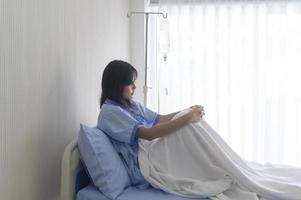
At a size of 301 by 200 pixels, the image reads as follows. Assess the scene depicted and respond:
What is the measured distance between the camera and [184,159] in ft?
6.42

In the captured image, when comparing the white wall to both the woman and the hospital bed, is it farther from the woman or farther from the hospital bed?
the woman

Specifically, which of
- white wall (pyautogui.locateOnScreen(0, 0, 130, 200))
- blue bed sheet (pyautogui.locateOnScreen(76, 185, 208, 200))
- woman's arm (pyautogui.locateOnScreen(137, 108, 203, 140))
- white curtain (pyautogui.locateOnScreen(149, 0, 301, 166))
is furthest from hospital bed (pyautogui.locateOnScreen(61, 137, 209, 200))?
white curtain (pyautogui.locateOnScreen(149, 0, 301, 166))

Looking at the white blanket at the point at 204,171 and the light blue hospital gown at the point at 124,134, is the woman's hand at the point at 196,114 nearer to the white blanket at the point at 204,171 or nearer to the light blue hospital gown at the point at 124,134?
the white blanket at the point at 204,171

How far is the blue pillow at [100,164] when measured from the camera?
178 centimetres

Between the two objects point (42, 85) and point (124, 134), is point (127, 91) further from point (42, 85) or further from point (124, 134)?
point (42, 85)

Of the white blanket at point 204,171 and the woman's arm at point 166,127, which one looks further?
the woman's arm at point 166,127

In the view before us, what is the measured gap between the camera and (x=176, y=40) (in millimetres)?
3338

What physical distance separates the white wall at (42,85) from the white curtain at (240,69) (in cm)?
92

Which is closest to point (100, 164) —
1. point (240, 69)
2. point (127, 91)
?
point (127, 91)

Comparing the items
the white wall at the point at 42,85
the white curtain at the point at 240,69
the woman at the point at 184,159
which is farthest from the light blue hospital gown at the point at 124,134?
the white curtain at the point at 240,69

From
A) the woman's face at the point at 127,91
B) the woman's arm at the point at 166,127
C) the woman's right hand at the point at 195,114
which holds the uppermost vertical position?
the woman's face at the point at 127,91

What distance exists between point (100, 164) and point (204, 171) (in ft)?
1.63

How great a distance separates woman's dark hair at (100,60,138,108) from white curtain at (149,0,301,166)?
1.09 m

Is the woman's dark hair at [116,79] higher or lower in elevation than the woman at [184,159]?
higher
